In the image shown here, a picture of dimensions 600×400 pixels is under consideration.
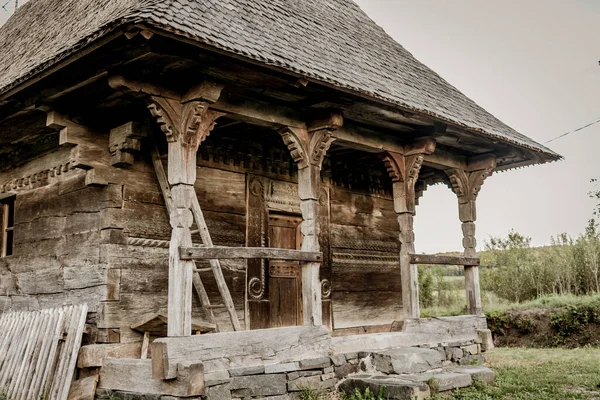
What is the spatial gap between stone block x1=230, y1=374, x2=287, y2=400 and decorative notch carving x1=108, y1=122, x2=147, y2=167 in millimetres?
3006

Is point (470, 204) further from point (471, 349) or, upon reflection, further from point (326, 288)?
point (326, 288)

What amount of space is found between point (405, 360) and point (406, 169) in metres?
2.94

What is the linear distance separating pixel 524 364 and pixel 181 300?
6.40 meters

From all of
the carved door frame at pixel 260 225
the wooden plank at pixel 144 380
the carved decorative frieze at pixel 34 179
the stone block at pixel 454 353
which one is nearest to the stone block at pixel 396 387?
the wooden plank at pixel 144 380

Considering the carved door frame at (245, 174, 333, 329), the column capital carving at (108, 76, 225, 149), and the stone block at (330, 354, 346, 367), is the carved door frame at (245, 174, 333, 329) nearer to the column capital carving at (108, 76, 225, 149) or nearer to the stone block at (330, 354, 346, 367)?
the stone block at (330, 354, 346, 367)

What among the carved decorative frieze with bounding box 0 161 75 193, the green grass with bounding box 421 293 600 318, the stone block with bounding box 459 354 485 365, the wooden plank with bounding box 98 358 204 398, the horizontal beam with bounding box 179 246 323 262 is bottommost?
the stone block with bounding box 459 354 485 365

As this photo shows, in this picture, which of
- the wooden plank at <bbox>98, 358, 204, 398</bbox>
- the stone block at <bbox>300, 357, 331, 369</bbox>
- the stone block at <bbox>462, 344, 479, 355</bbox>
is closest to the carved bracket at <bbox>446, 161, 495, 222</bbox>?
the stone block at <bbox>462, 344, 479, 355</bbox>

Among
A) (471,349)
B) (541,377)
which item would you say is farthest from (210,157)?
(541,377)

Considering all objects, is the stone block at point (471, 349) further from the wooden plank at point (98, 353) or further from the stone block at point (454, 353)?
the wooden plank at point (98, 353)

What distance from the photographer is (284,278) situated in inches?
→ 372

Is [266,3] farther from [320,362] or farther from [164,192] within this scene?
[320,362]

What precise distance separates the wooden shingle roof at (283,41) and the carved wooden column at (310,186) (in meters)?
0.80

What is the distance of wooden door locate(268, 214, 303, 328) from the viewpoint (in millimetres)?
9250

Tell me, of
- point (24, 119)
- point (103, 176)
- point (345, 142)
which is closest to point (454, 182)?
point (345, 142)
